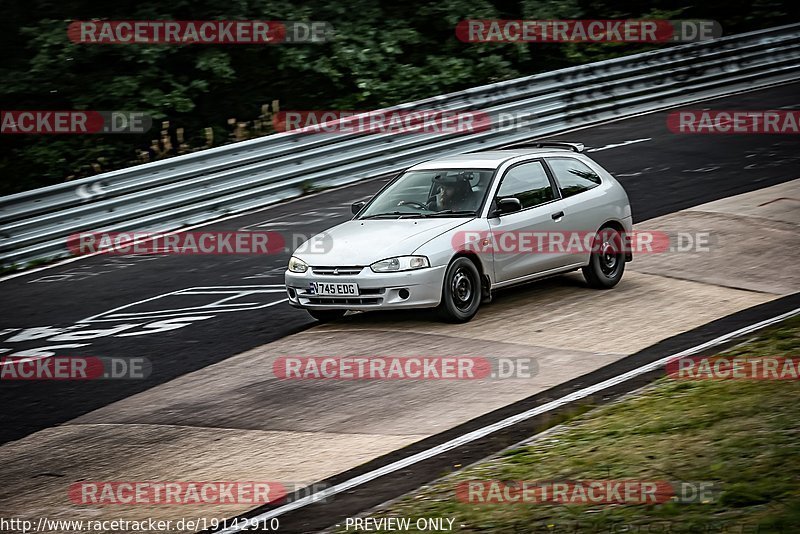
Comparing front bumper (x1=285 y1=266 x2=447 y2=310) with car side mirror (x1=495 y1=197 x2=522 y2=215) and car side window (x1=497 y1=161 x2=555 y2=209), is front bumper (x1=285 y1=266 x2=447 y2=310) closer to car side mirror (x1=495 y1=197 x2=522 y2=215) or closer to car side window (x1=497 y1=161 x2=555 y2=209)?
car side mirror (x1=495 y1=197 x2=522 y2=215)

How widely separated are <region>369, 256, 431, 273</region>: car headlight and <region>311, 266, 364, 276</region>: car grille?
16 cm

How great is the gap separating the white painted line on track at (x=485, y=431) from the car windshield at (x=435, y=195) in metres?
2.73

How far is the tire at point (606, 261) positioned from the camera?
12.0 m

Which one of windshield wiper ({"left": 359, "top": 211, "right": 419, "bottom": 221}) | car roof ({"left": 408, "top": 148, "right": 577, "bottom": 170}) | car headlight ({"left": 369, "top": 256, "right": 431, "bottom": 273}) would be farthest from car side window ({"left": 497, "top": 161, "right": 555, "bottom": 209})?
car headlight ({"left": 369, "top": 256, "right": 431, "bottom": 273})

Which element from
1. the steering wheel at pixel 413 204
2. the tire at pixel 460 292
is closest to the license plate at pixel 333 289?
the tire at pixel 460 292

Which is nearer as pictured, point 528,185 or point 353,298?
point 353,298

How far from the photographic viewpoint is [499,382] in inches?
359

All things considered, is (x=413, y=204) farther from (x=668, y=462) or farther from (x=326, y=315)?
(x=668, y=462)

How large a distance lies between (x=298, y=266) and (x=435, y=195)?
5.36 feet

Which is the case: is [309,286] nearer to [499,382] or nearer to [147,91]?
[499,382]

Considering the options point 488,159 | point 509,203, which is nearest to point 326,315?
point 509,203

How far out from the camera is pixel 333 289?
10.7 meters

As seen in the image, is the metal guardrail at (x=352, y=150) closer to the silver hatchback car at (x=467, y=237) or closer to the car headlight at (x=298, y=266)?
the silver hatchback car at (x=467, y=237)

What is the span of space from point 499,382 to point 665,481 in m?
2.98
